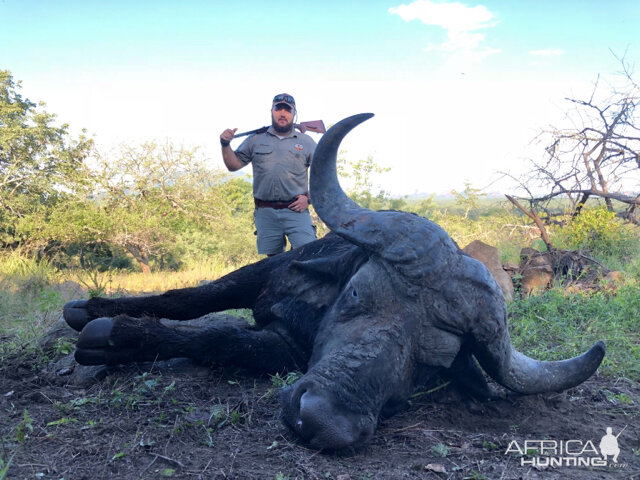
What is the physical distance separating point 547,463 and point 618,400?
1151 millimetres

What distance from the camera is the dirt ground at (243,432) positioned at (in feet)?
6.87

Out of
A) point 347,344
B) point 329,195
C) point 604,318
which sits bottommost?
point 604,318

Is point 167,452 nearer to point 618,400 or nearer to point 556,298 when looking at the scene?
point 618,400

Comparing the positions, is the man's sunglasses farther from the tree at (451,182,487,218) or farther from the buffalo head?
the tree at (451,182,487,218)

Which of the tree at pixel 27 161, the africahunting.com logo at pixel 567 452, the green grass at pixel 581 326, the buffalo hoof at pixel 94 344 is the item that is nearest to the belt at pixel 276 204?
the green grass at pixel 581 326

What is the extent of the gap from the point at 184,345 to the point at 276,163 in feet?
9.19

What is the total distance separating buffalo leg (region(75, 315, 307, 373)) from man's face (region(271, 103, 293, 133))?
2865mm

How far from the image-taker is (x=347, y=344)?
7.82 feet

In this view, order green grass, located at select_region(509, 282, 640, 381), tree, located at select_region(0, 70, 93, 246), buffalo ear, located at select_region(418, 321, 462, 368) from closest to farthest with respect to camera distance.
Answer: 1. buffalo ear, located at select_region(418, 321, 462, 368)
2. green grass, located at select_region(509, 282, 640, 381)
3. tree, located at select_region(0, 70, 93, 246)

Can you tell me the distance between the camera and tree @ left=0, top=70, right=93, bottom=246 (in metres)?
12.7

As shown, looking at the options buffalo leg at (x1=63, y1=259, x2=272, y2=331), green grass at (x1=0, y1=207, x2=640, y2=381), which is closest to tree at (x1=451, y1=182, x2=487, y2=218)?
green grass at (x1=0, y1=207, x2=640, y2=381)

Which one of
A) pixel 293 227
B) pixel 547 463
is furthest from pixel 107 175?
pixel 547 463

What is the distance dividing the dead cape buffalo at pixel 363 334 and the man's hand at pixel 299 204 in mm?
2109

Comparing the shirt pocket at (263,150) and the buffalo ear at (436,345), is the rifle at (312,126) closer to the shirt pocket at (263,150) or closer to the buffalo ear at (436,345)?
the shirt pocket at (263,150)
